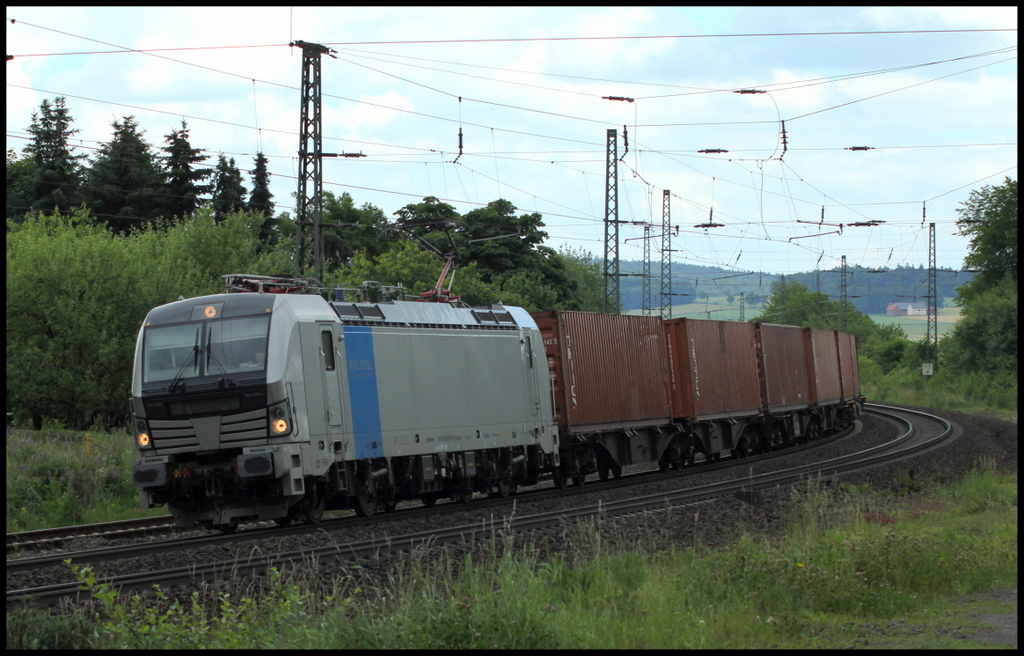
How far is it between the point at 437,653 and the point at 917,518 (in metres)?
9.84

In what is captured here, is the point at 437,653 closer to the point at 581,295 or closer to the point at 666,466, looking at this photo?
the point at 666,466

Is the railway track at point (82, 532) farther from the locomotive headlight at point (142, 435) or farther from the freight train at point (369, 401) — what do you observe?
the locomotive headlight at point (142, 435)

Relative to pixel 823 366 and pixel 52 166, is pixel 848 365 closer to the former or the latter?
pixel 823 366

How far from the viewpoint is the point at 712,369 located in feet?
83.1

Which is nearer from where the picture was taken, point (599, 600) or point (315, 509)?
point (599, 600)

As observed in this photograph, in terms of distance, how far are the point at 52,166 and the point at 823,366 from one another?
46.9 meters

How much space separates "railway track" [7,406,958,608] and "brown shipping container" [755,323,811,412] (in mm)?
3870

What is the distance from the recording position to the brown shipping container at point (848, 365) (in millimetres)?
39812

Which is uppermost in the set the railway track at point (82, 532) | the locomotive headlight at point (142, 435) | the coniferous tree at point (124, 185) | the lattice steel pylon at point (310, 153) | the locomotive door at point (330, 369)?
the coniferous tree at point (124, 185)

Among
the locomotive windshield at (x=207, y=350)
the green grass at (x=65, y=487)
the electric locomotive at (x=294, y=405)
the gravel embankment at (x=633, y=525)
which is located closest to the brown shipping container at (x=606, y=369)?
the gravel embankment at (x=633, y=525)

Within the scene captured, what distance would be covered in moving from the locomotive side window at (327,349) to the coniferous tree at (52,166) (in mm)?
49451

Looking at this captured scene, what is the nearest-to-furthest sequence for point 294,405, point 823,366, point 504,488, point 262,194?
point 294,405
point 504,488
point 823,366
point 262,194

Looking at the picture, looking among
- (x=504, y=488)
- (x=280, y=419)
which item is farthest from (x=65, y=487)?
(x=504, y=488)

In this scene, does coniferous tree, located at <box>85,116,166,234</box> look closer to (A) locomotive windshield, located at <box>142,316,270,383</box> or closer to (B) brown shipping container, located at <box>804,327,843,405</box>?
(B) brown shipping container, located at <box>804,327,843,405</box>
